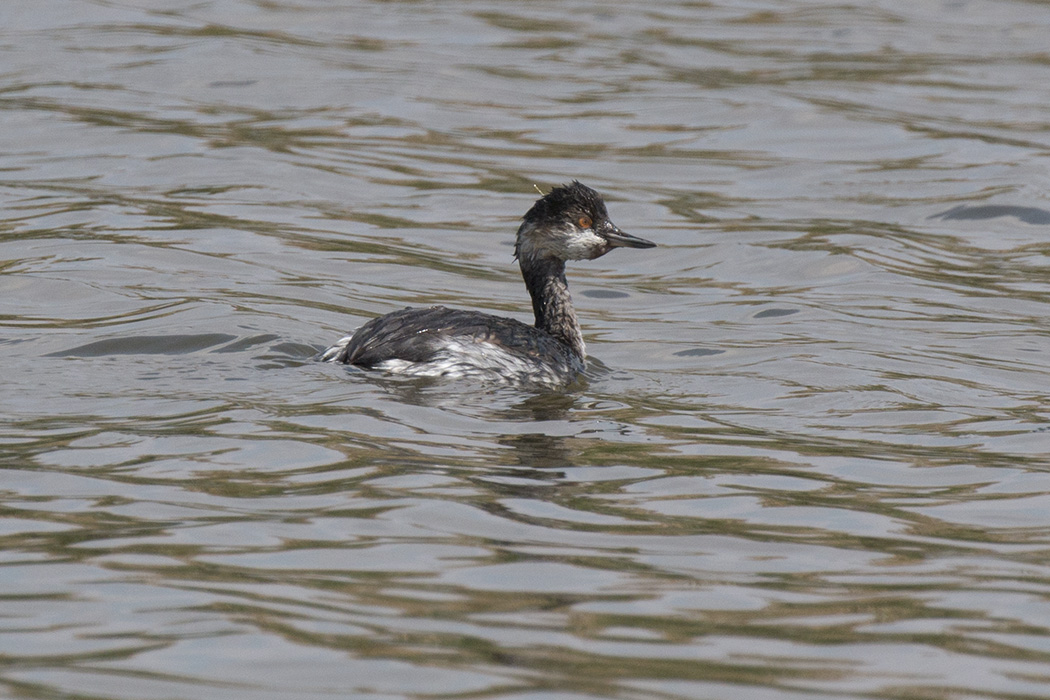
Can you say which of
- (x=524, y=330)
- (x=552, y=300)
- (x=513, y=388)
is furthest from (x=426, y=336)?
(x=552, y=300)

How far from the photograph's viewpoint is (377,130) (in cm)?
1477

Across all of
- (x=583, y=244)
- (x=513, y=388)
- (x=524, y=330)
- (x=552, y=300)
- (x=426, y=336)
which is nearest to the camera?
(x=426, y=336)

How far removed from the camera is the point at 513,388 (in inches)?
315

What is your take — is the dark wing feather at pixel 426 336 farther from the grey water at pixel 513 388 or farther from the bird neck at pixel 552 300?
the bird neck at pixel 552 300

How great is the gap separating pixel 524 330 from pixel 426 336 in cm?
73

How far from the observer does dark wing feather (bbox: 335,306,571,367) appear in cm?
782

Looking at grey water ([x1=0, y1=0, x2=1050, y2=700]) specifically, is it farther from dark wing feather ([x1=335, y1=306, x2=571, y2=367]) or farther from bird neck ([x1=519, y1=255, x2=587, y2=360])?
bird neck ([x1=519, y1=255, x2=587, y2=360])

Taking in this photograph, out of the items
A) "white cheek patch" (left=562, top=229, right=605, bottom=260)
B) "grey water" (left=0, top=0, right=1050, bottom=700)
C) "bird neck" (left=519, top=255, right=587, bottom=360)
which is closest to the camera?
"grey water" (left=0, top=0, right=1050, bottom=700)

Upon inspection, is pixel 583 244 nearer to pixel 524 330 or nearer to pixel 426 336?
pixel 524 330

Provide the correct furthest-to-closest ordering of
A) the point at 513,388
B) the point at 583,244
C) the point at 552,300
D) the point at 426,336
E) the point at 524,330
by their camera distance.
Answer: the point at 552,300, the point at 583,244, the point at 524,330, the point at 513,388, the point at 426,336

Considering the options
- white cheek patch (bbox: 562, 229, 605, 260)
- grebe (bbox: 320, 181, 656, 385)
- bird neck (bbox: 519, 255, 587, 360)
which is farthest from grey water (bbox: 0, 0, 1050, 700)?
white cheek patch (bbox: 562, 229, 605, 260)

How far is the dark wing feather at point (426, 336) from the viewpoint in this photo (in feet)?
25.7

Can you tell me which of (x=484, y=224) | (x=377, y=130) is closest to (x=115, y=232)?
(x=484, y=224)

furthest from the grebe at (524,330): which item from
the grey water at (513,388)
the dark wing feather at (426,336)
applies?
the grey water at (513,388)
